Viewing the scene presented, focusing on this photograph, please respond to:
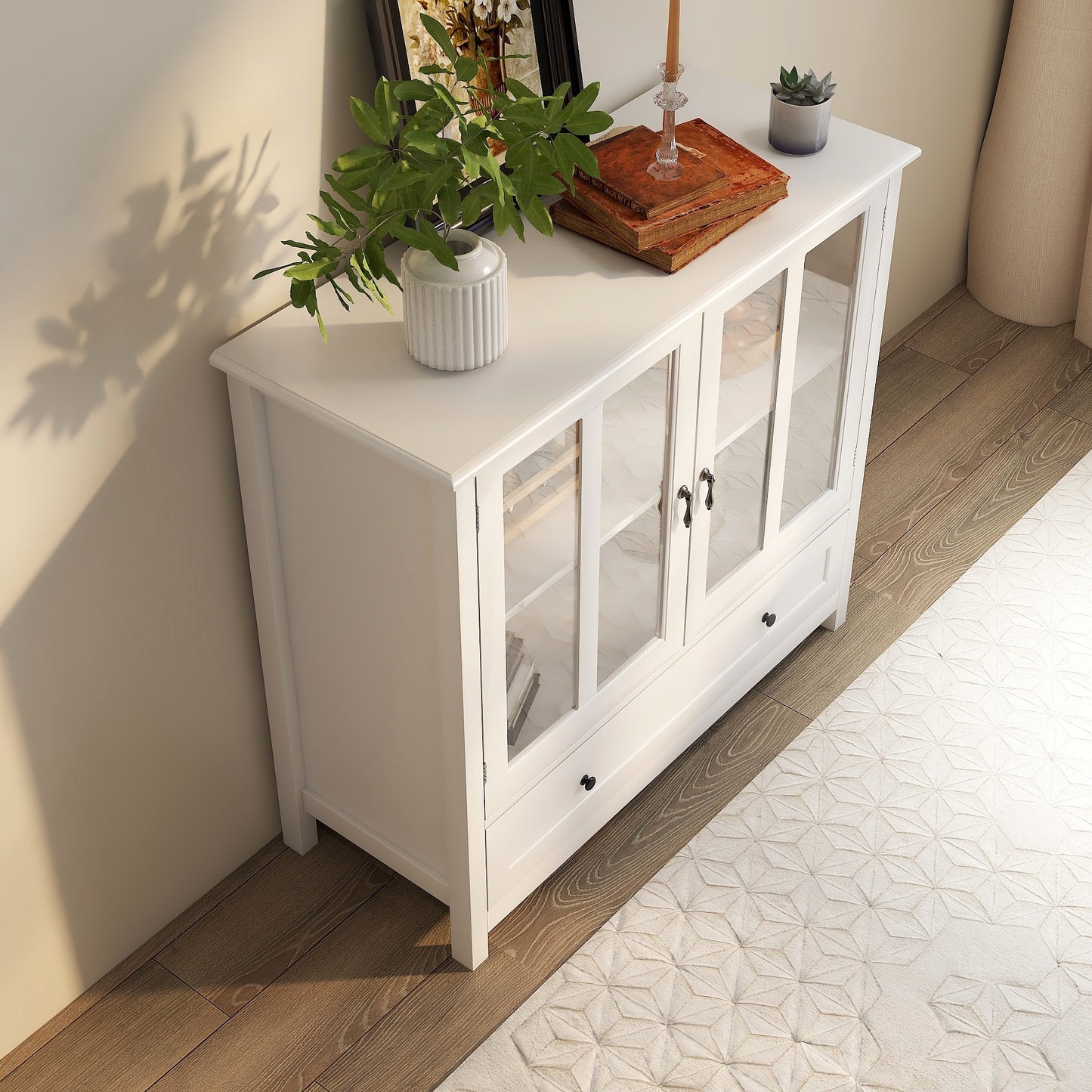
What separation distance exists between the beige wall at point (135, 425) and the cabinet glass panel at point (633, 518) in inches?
18.6

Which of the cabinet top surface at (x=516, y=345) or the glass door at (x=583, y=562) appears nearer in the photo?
the cabinet top surface at (x=516, y=345)

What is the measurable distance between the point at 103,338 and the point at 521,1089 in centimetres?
113

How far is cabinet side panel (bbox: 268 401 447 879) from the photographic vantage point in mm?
1630

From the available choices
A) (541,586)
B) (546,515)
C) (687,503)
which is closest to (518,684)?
(541,586)

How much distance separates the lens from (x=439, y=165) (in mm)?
1438

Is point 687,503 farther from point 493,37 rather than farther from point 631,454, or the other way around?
point 493,37

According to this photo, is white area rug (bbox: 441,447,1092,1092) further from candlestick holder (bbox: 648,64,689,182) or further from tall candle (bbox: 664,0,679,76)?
tall candle (bbox: 664,0,679,76)

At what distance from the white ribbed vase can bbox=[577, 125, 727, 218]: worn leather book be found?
0.30 m

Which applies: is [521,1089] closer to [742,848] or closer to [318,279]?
[742,848]

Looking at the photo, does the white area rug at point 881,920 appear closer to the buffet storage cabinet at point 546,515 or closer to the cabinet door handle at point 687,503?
the buffet storage cabinet at point 546,515

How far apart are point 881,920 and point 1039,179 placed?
1864 millimetres

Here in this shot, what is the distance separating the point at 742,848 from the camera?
85.4 inches

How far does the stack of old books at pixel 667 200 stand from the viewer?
69.7 inches

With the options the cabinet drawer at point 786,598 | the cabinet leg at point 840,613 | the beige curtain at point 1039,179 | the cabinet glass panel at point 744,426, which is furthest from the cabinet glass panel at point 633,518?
the beige curtain at point 1039,179
